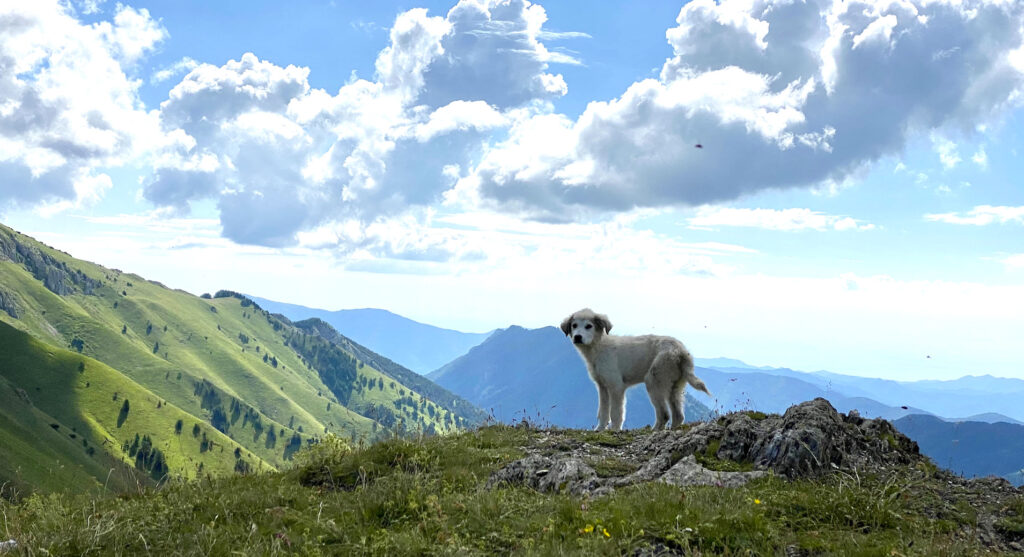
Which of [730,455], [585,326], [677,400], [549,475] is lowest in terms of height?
[549,475]

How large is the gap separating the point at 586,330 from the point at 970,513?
10198mm

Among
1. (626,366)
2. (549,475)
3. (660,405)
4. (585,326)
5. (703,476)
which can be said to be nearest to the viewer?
(703,476)

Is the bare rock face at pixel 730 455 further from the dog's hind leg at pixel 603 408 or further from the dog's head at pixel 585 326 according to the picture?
the dog's head at pixel 585 326

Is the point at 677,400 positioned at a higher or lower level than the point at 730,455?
higher

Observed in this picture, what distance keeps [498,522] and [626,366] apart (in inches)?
433

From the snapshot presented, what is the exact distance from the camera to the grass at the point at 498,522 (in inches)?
260

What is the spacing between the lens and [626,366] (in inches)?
696

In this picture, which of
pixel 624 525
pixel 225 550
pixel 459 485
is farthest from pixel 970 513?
pixel 225 550

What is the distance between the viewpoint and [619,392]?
17594mm

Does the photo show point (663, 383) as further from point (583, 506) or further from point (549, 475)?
point (583, 506)

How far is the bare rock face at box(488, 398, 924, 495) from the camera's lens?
31.8 feet

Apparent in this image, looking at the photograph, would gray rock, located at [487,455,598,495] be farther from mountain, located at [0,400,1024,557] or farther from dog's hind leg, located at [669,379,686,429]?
dog's hind leg, located at [669,379,686,429]

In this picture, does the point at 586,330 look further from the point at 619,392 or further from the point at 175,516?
the point at 175,516

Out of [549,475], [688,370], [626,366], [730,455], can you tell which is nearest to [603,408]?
[626,366]
